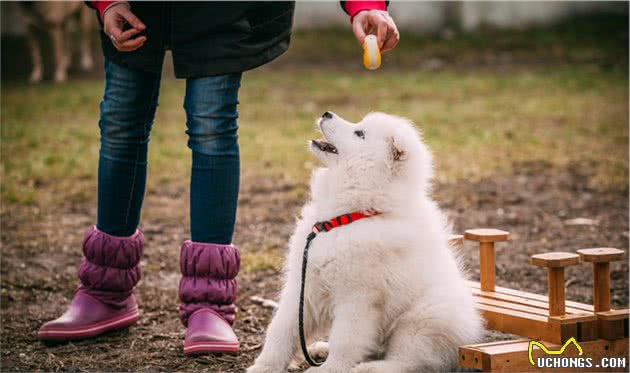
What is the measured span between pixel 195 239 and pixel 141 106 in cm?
54

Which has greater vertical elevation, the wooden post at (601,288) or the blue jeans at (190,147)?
the blue jeans at (190,147)

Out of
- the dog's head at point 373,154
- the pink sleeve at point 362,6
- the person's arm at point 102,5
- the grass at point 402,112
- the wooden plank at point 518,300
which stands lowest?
the wooden plank at point 518,300

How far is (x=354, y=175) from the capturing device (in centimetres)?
268

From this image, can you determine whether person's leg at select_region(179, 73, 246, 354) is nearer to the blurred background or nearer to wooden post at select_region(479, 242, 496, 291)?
the blurred background

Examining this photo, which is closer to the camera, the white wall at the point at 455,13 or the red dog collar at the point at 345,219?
the red dog collar at the point at 345,219

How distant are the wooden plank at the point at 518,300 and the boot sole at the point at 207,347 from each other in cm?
94

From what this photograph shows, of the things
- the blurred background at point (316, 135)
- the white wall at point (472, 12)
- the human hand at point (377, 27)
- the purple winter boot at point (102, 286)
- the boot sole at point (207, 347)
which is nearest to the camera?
the human hand at point (377, 27)

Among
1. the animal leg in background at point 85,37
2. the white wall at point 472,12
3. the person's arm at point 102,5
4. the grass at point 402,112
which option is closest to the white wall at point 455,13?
the white wall at point 472,12

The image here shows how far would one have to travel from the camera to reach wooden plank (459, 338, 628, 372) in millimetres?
2428

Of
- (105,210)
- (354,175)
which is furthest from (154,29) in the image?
(354,175)

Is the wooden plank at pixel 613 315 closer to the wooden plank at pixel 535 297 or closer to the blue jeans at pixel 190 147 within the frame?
the wooden plank at pixel 535 297

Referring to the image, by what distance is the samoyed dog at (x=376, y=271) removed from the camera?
99.4 inches

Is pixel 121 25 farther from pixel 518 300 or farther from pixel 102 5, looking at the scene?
pixel 518 300

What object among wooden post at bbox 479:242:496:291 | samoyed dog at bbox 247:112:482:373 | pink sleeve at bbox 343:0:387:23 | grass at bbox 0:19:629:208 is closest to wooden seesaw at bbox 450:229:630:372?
samoyed dog at bbox 247:112:482:373
